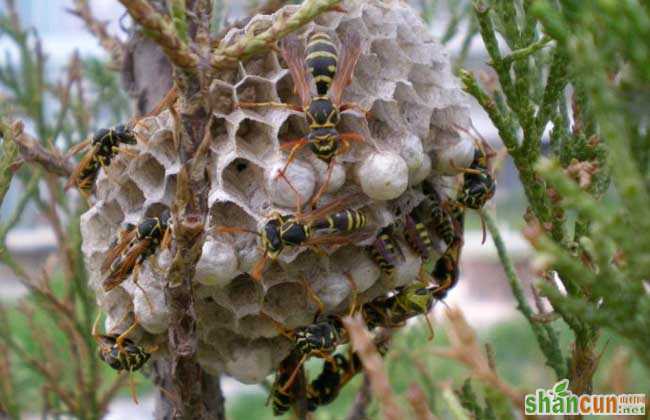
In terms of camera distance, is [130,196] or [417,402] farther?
[130,196]

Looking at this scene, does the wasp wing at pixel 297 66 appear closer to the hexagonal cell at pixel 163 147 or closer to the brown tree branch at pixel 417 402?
the hexagonal cell at pixel 163 147

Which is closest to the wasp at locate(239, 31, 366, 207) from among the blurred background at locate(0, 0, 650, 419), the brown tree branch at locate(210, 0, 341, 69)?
the brown tree branch at locate(210, 0, 341, 69)

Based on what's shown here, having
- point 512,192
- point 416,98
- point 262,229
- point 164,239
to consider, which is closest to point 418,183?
point 416,98

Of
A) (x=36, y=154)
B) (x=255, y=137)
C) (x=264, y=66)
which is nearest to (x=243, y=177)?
(x=255, y=137)

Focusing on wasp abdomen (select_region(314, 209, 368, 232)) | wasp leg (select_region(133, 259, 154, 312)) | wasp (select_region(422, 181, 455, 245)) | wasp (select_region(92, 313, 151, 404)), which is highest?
wasp (select_region(422, 181, 455, 245))

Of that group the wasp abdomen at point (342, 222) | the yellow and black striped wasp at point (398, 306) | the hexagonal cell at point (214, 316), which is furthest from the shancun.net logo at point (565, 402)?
the hexagonal cell at point (214, 316)

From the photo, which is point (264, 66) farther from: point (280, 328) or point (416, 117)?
point (280, 328)

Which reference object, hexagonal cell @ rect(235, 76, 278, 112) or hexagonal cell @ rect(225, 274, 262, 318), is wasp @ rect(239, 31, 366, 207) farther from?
hexagonal cell @ rect(225, 274, 262, 318)
